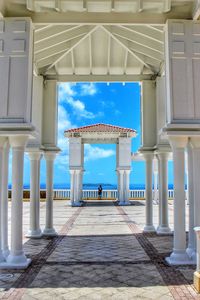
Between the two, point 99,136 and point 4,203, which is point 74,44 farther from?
point 99,136

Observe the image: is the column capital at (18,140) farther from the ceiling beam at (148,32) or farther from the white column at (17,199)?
the ceiling beam at (148,32)

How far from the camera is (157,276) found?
6.36m

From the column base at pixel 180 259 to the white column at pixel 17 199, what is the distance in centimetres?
328

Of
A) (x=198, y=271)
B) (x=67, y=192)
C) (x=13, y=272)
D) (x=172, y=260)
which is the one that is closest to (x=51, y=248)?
(x=13, y=272)

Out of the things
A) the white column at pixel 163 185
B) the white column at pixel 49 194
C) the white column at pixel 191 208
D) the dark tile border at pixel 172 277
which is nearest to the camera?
the dark tile border at pixel 172 277

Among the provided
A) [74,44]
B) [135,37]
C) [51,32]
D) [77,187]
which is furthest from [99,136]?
[51,32]

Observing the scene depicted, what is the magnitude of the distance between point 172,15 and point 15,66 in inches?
153

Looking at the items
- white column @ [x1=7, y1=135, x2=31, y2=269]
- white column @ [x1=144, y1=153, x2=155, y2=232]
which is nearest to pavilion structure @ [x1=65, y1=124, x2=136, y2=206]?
white column @ [x1=144, y1=153, x2=155, y2=232]

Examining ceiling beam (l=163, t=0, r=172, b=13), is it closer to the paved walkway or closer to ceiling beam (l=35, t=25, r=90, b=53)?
ceiling beam (l=35, t=25, r=90, b=53)

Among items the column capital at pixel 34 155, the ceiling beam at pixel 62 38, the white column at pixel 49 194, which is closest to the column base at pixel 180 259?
the white column at pixel 49 194

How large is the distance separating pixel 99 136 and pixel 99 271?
17801mm

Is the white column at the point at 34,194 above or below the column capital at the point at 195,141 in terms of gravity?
below

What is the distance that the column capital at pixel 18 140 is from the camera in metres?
7.16

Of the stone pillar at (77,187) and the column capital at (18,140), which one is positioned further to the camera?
the stone pillar at (77,187)
